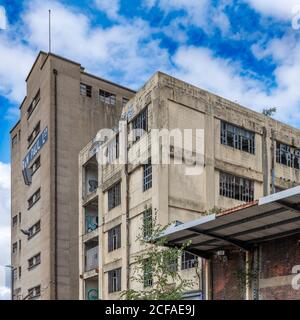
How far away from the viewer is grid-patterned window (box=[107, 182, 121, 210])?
30.7 metres

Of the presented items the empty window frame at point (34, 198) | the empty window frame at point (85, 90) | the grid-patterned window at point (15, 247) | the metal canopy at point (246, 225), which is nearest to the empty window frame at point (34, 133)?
the empty window frame at point (85, 90)

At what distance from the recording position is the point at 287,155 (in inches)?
1292

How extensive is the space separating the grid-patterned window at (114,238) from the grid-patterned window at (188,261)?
8189 millimetres

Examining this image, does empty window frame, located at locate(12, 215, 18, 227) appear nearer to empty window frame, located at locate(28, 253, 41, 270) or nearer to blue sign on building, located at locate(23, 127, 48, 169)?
blue sign on building, located at locate(23, 127, 48, 169)

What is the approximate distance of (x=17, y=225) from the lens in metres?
51.0

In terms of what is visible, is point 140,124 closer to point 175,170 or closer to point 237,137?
point 175,170

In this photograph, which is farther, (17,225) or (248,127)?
(17,225)

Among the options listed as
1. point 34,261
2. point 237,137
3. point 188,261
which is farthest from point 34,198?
point 188,261

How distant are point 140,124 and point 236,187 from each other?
6179 mm

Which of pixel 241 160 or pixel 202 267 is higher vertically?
pixel 241 160

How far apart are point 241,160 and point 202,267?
418 inches

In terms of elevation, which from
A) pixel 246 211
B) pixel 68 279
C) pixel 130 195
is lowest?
pixel 68 279
